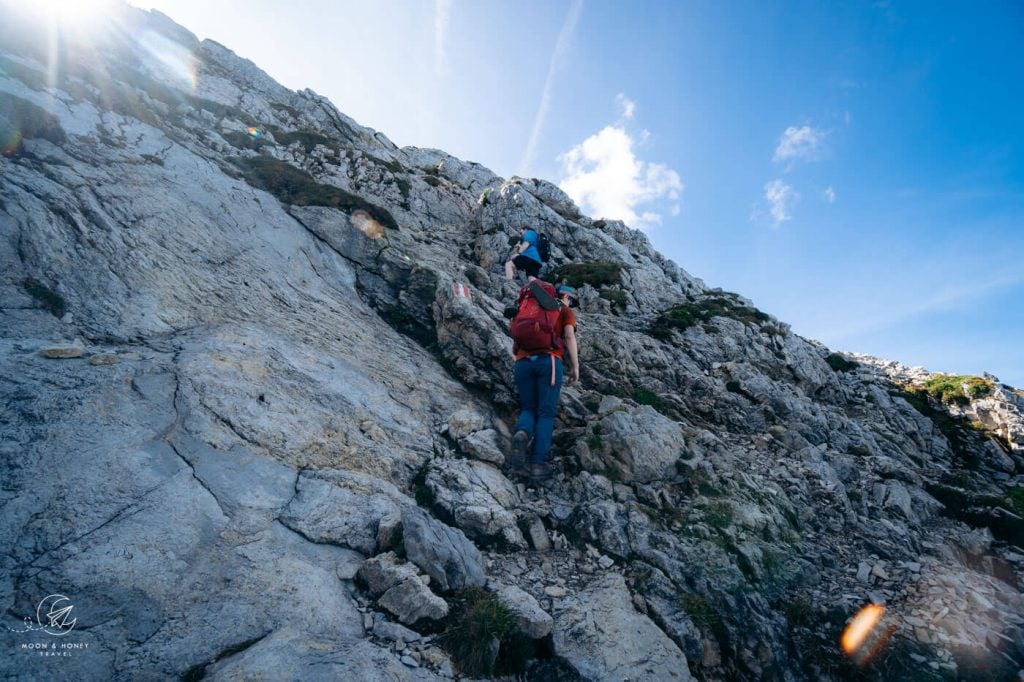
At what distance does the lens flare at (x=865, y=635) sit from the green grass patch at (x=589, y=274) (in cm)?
1504

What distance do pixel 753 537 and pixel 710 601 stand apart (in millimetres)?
1812

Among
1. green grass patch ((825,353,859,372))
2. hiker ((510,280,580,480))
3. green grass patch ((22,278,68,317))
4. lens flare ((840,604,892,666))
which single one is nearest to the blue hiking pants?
hiker ((510,280,580,480))

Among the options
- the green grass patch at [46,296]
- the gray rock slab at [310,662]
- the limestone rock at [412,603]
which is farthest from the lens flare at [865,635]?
the green grass patch at [46,296]

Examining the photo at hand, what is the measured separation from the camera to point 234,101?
26.6 m

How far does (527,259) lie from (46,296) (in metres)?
10.6

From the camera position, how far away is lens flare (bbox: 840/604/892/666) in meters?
5.92

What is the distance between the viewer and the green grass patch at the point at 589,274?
1998cm

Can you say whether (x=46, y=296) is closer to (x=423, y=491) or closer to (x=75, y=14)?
(x=423, y=491)

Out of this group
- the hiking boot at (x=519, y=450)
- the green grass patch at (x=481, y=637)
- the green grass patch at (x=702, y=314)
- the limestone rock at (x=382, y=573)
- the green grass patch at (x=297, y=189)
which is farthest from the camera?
the green grass patch at (x=702, y=314)

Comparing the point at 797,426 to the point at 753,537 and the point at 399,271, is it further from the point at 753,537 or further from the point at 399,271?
the point at 399,271

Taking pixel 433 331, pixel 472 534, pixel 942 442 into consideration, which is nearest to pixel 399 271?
pixel 433 331

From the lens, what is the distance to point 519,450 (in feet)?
27.2

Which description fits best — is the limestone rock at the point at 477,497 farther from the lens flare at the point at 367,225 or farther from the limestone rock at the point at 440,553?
the lens flare at the point at 367,225

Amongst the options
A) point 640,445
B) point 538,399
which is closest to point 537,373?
point 538,399
